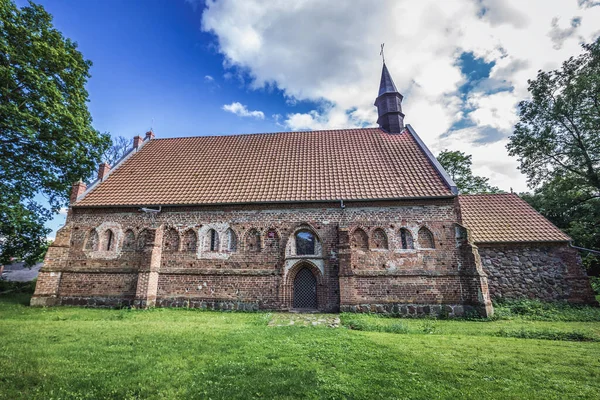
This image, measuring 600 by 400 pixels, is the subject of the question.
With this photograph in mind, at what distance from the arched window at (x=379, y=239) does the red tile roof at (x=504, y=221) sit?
16.5ft

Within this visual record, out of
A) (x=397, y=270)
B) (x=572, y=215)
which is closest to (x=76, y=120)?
(x=397, y=270)

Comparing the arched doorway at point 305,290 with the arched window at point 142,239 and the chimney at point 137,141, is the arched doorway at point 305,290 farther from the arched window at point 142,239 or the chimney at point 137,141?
the chimney at point 137,141

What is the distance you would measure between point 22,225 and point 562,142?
96.1ft

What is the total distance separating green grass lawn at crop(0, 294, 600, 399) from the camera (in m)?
4.09

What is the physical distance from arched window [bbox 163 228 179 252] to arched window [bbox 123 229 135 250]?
5.18 feet

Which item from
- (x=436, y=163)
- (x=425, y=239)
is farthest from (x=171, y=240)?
(x=436, y=163)

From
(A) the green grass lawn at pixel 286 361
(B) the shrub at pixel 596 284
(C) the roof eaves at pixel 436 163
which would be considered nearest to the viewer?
(A) the green grass lawn at pixel 286 361

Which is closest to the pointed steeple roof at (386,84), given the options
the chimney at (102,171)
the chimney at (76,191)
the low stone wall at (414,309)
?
the low stone wall at (414,309)

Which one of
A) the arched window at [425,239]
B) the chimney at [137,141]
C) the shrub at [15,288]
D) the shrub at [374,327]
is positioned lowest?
the shrub at [374,327]

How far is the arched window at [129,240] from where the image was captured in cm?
1280

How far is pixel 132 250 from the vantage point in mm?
12727

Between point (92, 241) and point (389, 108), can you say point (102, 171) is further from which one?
point (389, 108)

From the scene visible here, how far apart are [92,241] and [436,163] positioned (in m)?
17.8

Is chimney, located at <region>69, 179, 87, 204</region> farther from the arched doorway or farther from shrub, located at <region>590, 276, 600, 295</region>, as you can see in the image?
shrub, located at <region>590, 276, 600, 295</region>
